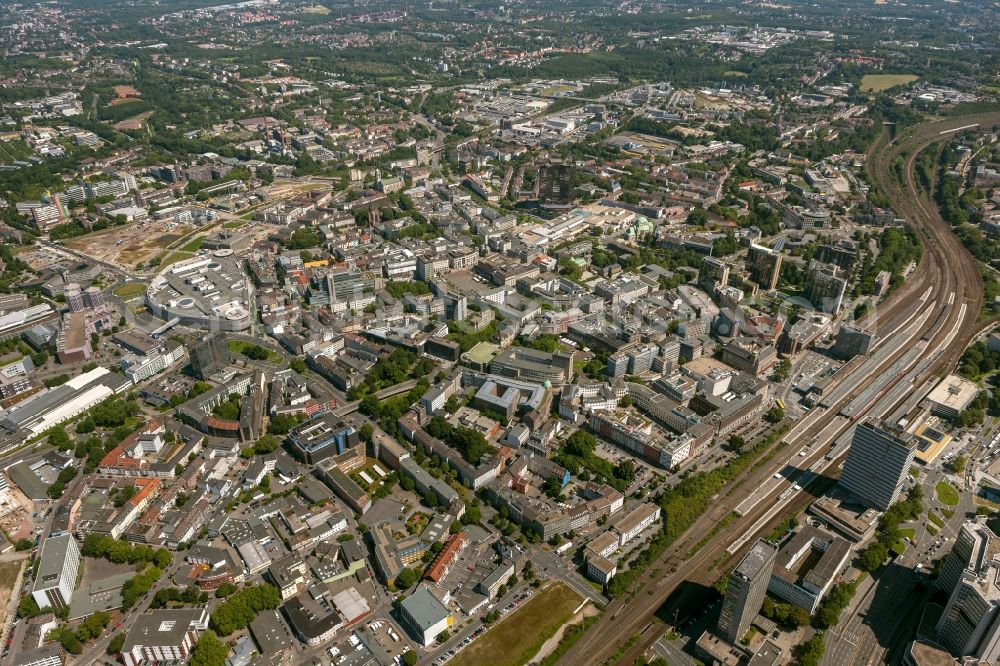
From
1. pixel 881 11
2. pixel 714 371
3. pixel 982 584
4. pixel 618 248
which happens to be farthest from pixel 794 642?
pixel 881 11

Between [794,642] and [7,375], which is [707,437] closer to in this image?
[794,642]

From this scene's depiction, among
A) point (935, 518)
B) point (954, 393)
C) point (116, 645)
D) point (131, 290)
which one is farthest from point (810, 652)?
point (131, 290)

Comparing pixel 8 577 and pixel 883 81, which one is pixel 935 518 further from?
pixel 883 81

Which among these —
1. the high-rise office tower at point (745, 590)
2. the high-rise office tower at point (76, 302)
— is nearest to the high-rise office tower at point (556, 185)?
the high-rise office tower at point (76, 302)

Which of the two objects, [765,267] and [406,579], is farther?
[765,267]

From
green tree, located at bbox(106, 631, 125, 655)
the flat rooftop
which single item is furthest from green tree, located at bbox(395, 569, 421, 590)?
the flat rooftop

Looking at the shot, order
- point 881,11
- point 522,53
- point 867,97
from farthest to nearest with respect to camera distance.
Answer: point 881,11 < point 522,53 < point 867,97
